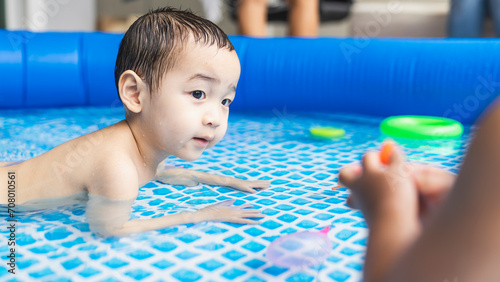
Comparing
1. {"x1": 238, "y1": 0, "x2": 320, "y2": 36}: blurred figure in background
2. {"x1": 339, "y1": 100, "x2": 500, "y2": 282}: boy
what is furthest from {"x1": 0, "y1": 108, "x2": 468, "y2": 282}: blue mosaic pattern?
{"x1": 238, "y1": 0, "x2": 320, "y2": 36}: blurred figure in background

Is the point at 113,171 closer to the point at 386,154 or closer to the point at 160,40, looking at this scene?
the point at 160,40

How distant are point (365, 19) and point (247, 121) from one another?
2.75 metres

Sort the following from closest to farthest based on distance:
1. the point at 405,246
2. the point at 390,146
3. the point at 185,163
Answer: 1. the point at 405,246
2. the point at 390,146
3. the point at 185,163

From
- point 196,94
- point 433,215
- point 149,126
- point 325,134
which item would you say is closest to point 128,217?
point 149,126

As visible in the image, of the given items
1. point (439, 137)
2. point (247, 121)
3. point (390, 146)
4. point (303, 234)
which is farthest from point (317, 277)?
point (247, 121)

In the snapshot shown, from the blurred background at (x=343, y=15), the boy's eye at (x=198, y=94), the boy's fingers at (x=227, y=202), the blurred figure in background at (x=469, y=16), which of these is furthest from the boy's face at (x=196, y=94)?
the blurred figure in background at (x=469, y=16)

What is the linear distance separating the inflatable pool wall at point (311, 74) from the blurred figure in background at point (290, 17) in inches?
23.1

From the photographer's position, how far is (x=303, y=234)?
1.19 meters

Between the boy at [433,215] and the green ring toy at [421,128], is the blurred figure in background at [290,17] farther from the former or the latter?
the boy at [433,215]

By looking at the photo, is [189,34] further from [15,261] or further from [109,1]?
[109,1]

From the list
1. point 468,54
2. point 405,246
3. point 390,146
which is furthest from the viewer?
point 468,54

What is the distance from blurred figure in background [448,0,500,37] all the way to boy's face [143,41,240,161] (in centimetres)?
348

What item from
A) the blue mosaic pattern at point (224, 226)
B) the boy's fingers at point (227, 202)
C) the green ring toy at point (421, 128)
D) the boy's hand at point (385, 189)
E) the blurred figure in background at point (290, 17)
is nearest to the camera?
the boy's hand at point (385, 189)

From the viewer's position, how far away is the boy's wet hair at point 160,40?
128 centimetres
